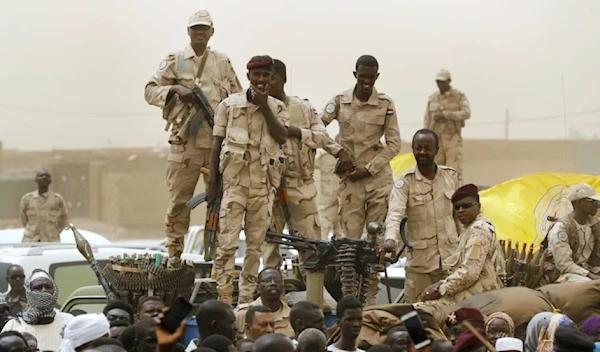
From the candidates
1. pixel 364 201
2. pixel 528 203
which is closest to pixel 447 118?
pixel 528 203

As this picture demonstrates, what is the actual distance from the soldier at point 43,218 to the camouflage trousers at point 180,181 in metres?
6.93

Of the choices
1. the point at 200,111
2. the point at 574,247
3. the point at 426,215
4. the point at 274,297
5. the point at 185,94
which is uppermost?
the point at 185,94

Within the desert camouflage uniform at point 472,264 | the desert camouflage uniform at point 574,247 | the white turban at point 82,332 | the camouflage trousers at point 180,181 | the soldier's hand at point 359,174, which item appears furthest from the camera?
the soldier's hand at point 359,174

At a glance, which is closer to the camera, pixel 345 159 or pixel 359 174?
pixel 345 159

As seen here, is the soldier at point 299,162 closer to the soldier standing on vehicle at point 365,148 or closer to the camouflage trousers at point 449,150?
the soldier standing on vehicle at point 365,148

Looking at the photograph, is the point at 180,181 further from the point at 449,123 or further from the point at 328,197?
the point at 449,123

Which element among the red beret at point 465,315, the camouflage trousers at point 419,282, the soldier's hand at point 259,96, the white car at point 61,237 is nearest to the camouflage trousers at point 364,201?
the camouflage trousers at point 419,282

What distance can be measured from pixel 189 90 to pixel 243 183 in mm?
1268

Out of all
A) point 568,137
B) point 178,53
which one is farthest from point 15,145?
point 178,53

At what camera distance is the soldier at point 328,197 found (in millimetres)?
13703

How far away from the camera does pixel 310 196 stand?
41.6ft

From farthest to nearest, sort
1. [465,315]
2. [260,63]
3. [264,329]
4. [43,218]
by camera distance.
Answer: [43,218], [260,63], [465,315], [264,329]

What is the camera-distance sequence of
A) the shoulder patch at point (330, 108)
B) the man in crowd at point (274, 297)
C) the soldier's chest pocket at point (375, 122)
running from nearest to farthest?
the man in crowd at point (274, 297)
the soldier's chest pocket at point (375, 122)
the shoulder patch at point (330, 108)

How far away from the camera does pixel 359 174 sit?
42.5 feet
